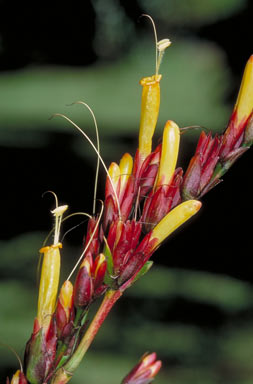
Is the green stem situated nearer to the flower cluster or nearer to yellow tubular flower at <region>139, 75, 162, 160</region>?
the flower cluster

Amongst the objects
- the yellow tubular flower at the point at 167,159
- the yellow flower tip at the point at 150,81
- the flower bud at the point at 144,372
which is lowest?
the flower bud at the point at 144,372

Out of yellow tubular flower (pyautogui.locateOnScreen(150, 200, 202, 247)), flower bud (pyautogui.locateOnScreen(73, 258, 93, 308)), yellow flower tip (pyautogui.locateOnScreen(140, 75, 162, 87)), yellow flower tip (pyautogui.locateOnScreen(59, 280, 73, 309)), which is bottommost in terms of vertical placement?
yellow flower tip (pyautogui.locateOnScreen(59, 280, 73, 309))

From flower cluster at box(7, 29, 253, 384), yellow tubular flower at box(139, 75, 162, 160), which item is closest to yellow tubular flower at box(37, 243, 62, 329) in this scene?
flower cluster at box(7, 29, 253, 384)

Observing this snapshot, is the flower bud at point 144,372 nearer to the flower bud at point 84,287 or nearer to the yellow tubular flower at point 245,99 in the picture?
the flower bud at point 84,287

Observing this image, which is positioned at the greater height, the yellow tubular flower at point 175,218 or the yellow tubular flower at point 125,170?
the yellow tubular flower at point 125,170

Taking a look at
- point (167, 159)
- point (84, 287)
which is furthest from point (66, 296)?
point (167, 159)

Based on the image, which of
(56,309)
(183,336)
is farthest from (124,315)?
(56,309)

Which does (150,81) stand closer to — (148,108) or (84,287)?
(148,108)

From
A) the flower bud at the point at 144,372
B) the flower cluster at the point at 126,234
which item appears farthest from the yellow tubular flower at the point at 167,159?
the flower bud at the point at 144,372
